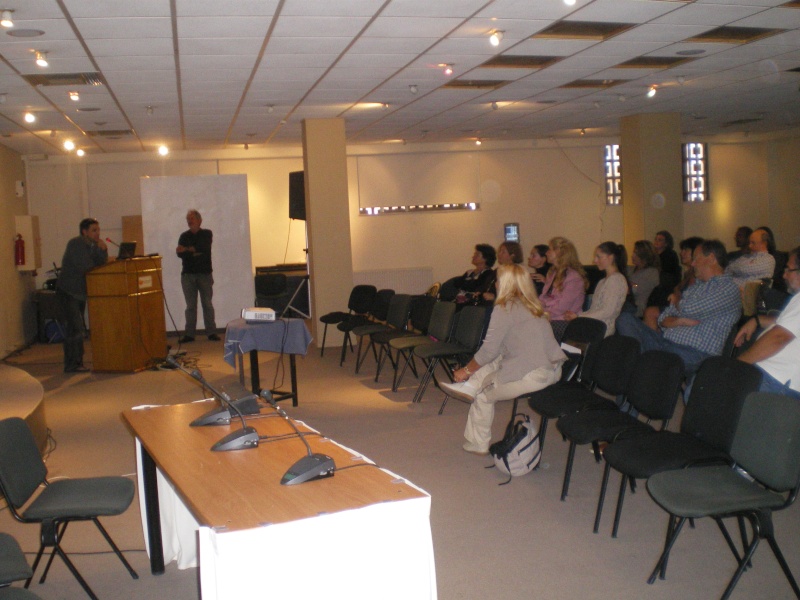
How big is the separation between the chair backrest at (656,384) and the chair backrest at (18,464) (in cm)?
308

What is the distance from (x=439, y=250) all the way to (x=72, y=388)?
25.1 ft

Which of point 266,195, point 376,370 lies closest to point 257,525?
point 376,370

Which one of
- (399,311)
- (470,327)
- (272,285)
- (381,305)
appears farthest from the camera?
(272,285)

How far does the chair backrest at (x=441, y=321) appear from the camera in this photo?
7.18 metres

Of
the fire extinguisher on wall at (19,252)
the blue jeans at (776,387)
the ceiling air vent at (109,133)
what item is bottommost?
the blue jeans at (776,387)

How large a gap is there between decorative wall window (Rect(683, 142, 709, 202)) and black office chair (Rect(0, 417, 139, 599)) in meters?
13.9

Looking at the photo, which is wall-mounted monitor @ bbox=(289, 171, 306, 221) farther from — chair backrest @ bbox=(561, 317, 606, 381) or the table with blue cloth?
chair backrest @ bbox=(561, 317, 606, 381)

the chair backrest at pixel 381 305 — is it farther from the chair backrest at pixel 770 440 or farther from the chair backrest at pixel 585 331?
the chair backrest at pixel 770 440

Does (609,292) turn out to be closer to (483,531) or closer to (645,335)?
(645,335)

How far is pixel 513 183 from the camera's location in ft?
48.2

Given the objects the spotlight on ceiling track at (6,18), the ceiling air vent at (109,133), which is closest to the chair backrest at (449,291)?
the ceiling air vent at (109,133)

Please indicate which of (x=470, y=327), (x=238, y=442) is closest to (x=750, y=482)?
(x=238, y=442)

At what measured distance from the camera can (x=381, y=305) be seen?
30.9ft

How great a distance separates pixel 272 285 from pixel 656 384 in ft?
29.8
